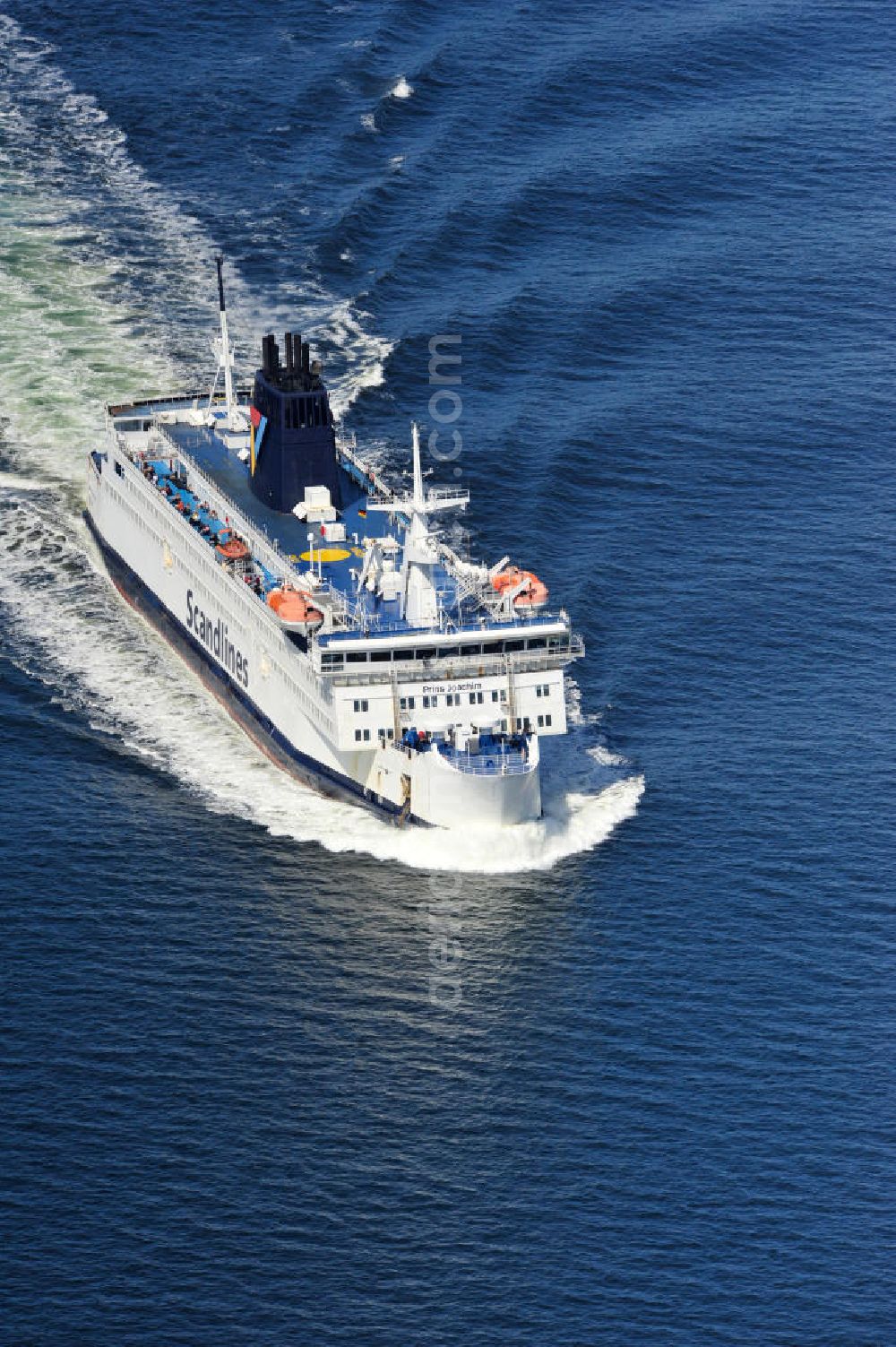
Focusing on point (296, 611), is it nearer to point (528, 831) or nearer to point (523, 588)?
point (523, 588)

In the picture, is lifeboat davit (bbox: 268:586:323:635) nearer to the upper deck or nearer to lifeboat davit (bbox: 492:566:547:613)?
the upper deck

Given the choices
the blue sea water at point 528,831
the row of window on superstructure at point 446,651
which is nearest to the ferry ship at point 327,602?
the row of window on superstructure at point 446,651

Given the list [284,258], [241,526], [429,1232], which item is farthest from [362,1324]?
[284,258]

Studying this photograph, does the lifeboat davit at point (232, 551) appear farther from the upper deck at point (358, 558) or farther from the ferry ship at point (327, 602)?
the upper deck at point (358, 558)

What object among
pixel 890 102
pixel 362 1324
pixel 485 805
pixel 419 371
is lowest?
pixel 362 1324

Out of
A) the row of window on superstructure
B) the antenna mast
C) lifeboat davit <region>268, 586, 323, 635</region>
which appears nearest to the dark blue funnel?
the antenna mast

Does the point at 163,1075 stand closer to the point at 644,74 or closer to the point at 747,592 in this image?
the point at 747,592

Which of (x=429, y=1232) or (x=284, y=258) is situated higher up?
(x=284, y=258)
